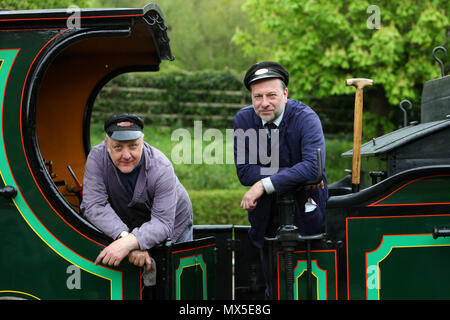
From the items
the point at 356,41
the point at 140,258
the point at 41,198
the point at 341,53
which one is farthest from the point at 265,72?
the point at 341,53

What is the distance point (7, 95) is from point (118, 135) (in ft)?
1.99

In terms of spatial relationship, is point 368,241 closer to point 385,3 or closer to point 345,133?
point 385,3

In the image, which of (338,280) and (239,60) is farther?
(239,60)

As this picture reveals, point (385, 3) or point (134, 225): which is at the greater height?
point (385, 3)

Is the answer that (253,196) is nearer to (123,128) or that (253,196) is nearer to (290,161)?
(290,161)

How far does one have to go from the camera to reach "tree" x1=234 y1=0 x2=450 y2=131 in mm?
8781

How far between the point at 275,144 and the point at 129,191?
0.88m

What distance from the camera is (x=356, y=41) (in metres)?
8.91

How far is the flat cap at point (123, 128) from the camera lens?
2.63 metres

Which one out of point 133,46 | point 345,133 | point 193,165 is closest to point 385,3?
point 345,133

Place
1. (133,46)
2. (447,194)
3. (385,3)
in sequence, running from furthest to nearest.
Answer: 1. (385,3)
2. (133,46)
3. (447,194)

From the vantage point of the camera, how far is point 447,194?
244 cm

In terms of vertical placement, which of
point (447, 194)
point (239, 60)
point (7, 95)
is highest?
point (239, 60)

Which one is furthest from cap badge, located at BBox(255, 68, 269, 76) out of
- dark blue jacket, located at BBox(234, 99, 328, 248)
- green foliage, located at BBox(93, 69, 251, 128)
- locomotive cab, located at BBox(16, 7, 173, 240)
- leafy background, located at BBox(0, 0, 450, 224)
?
green foliage, located at BBox(93, 69, 251, 128)
